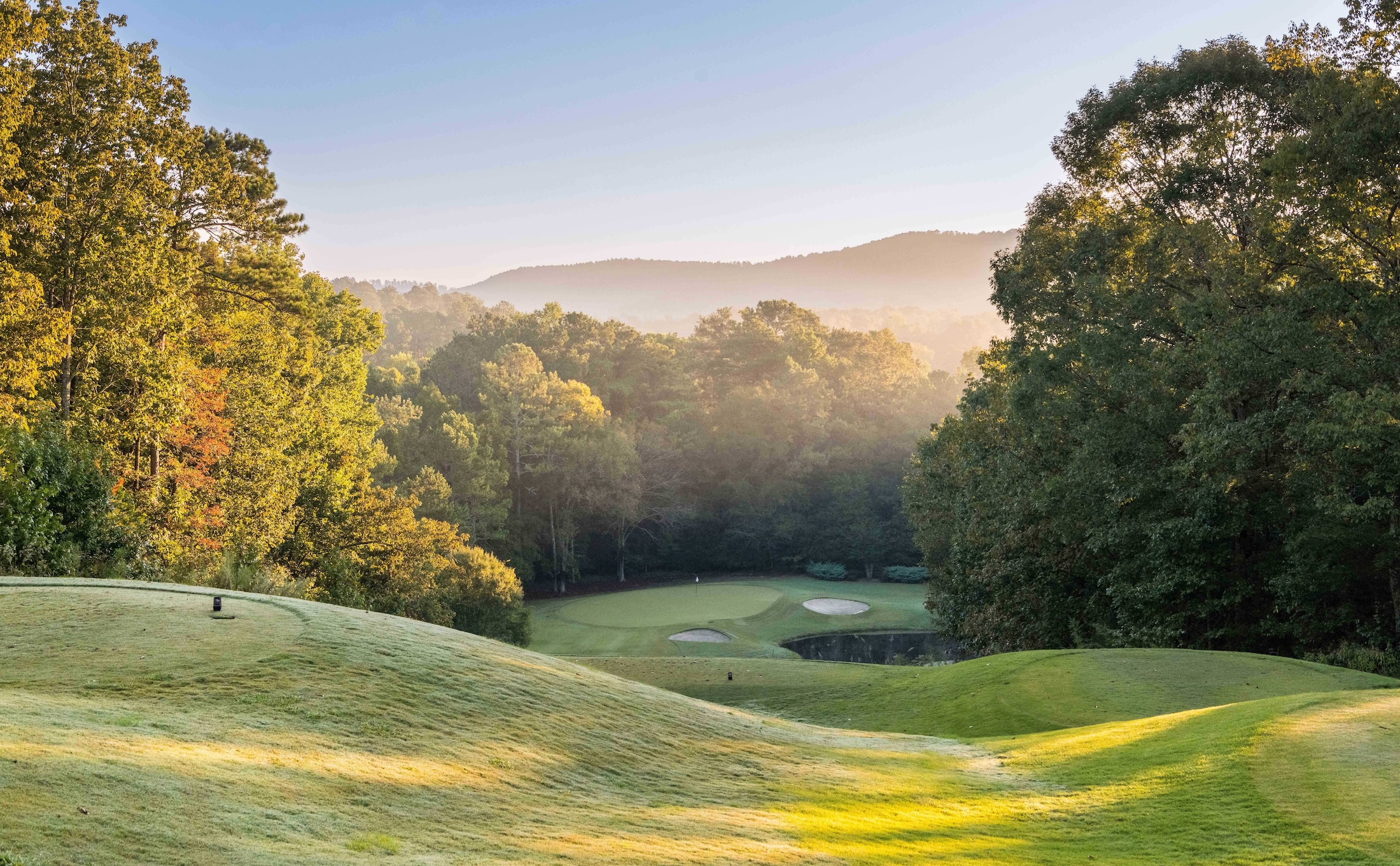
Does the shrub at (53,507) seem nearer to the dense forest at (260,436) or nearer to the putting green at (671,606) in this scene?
the dense forest at (260,436)

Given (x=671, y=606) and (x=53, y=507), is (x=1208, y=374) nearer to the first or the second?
(x=53, y=507)

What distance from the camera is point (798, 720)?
16.2 meters

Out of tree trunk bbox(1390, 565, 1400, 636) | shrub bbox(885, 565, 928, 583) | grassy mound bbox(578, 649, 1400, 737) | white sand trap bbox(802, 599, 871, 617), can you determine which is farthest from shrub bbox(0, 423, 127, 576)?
shrub bbox(885, 565, 928, 583)

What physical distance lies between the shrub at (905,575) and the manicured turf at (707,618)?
4575 mm

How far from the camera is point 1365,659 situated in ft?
60.9

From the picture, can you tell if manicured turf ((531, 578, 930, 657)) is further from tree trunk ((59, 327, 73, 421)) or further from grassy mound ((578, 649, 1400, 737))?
tree trunk ((59, 327, 73, 421))

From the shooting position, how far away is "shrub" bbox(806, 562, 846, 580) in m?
63.3

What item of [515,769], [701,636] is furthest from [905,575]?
[515,769]

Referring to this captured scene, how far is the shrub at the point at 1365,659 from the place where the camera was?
18.2 metres

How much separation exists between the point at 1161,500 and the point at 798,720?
13388mm

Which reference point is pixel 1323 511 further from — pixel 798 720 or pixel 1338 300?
pixel 798 720

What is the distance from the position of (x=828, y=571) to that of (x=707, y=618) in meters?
22.0

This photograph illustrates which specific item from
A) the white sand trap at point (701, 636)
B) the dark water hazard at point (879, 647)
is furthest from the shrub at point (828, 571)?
the white sand trap at point (701, 636)

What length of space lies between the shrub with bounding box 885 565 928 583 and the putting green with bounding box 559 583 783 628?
1221 cm
